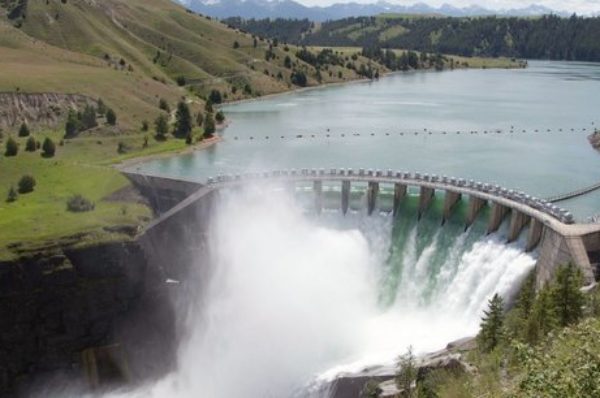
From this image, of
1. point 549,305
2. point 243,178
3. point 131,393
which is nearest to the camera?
point 549,305

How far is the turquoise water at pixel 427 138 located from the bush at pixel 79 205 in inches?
871

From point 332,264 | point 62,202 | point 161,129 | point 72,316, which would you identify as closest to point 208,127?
point 161,129

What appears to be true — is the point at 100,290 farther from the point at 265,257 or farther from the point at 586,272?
the point at 586,272

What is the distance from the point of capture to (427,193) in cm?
6353

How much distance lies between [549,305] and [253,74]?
154 meters

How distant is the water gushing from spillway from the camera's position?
171 feet

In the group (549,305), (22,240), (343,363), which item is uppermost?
(549,305)

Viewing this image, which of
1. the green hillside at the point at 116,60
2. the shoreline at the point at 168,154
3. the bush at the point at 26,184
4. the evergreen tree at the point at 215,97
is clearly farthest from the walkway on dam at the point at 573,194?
the evergreen tree at the point at 215,97

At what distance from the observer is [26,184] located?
70.8 m

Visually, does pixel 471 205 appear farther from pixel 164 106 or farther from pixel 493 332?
pixel 164 106

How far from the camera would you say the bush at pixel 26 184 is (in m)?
70.7

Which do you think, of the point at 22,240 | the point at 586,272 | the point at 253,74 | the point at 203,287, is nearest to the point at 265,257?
the point at 203,287

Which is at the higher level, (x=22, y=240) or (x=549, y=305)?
(x=549, y=305)

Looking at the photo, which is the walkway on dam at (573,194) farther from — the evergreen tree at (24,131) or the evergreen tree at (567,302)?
the evergreen tree at (24,131)
